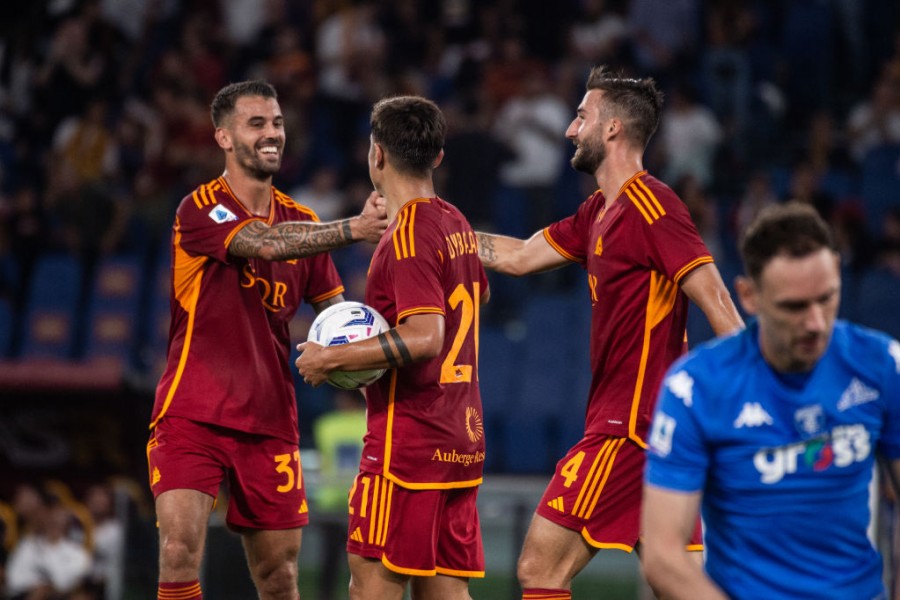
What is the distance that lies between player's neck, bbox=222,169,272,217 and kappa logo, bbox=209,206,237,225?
0.17 m

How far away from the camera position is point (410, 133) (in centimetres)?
501

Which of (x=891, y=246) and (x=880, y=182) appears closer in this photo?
(x=891, y=246)

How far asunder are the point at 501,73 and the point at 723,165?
8.50ft

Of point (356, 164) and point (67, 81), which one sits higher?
point (67, 81)

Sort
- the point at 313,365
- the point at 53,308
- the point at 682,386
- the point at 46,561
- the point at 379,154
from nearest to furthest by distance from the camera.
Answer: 1. the point at 682,386
2. the point at 313,365
3. the point at 379,154
4. the point at 46,561
5. the point at 53,308

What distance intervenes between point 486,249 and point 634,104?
1.08m

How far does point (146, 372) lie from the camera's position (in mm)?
12562

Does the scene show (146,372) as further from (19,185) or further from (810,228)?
(810,228)

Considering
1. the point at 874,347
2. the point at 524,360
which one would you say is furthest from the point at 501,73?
the point at 874,347

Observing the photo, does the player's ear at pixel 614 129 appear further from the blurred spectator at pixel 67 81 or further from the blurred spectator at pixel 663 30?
the blurred spectator at pixel 67 81

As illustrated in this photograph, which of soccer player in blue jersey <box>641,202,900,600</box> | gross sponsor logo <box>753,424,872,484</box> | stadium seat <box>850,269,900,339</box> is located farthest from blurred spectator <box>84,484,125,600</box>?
gross sponsor logo <box>753,424,872,484</box>

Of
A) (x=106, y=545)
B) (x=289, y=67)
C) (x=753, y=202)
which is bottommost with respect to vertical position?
(x=106, y=545)

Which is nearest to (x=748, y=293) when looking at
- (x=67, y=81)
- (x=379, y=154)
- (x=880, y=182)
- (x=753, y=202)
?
(x=379, y=154)

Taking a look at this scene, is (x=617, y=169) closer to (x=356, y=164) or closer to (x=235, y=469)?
(x=235, y=469)
